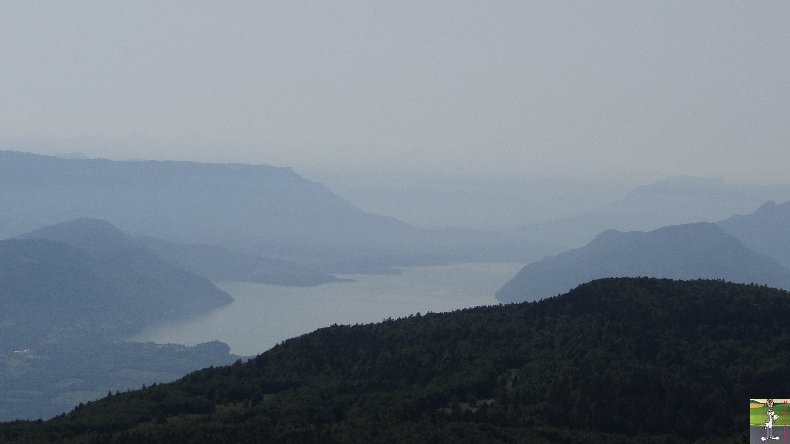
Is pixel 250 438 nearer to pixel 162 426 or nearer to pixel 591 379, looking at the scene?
pixel 162 426

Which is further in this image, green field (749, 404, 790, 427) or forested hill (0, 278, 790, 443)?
forested hill (0, 278, 790, 443)

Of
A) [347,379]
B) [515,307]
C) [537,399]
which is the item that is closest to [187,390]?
[347,379]

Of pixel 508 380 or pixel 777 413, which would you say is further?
pixel 508 380

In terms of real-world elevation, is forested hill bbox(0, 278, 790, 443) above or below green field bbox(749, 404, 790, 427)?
above

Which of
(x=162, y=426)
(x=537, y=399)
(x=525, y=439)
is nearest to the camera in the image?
(x=525, y=439)

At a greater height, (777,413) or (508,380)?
(508,380)
